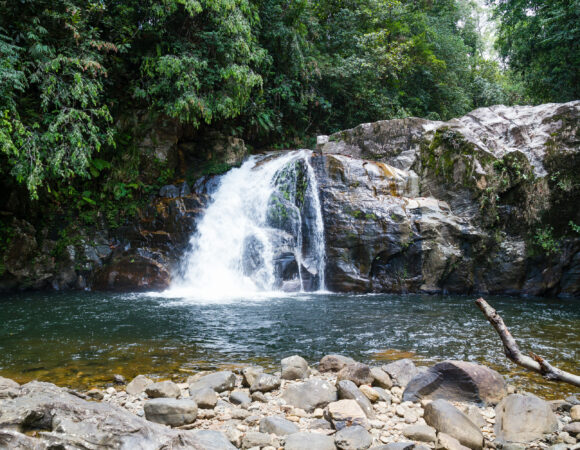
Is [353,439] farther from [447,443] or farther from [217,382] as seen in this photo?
[217,382]

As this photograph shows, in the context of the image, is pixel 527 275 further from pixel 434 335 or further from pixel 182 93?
pixel 182 93

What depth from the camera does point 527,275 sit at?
10227 millimetres

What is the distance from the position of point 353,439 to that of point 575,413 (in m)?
1.85

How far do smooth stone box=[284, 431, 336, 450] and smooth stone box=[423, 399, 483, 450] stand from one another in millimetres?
838

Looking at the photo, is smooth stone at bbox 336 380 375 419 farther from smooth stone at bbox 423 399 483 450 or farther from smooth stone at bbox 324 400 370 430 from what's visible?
smooth stone at bbox 423 399 483 450

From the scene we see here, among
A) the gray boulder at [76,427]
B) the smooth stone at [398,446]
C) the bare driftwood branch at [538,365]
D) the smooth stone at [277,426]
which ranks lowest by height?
the smooth stone at [277,426]

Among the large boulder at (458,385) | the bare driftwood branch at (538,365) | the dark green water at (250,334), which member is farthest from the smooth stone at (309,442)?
the dark green water at (250,334)

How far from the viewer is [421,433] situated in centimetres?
282

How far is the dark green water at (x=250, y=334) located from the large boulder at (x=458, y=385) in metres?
0.66

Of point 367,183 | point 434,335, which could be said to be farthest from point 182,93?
point 434,335

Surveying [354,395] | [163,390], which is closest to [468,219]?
[354,395]

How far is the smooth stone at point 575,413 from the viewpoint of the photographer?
3.11 m

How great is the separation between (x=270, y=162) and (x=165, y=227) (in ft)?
13.0

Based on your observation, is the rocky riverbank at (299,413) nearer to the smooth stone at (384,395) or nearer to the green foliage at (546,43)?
the smooth stone at (384,395)
